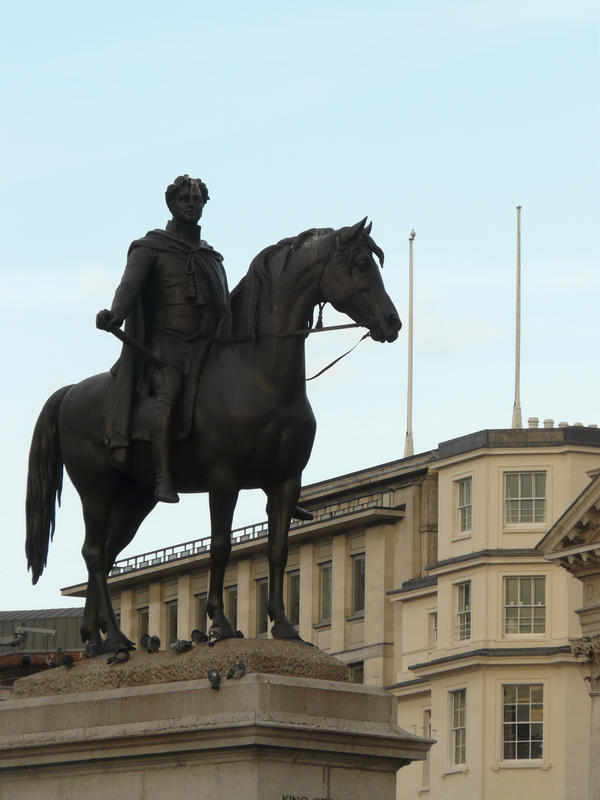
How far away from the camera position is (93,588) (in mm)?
20719

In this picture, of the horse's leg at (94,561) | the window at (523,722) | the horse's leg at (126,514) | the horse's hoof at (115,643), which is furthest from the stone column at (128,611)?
the horse's hoof at (115,643)

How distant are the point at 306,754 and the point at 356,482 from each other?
88.4 metres

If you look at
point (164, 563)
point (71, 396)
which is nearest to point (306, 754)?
point (71, 396)

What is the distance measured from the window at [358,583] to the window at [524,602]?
1169 centimetres

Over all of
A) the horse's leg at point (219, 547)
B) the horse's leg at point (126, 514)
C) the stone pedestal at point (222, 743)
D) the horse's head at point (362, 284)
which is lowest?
the stone pedestal at point (222, 743)

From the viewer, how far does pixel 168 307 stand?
20188 mm

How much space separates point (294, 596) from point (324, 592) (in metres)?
2.54

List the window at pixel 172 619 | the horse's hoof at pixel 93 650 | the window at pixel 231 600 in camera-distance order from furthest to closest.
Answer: the window at pixel 172 619
the window at pixel 231 600
the horse's hoof at pixel 93 650

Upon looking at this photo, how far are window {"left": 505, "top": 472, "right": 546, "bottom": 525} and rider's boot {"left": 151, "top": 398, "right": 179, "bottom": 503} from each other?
240 feet

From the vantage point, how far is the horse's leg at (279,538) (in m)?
19.5

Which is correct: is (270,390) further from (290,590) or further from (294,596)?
(290,590)

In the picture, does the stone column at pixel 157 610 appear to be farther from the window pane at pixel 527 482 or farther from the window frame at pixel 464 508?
the window pane at pixel 527 482

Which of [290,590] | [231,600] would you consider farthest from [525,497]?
[231,600]

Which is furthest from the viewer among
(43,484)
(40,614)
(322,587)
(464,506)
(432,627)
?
(40,614)
